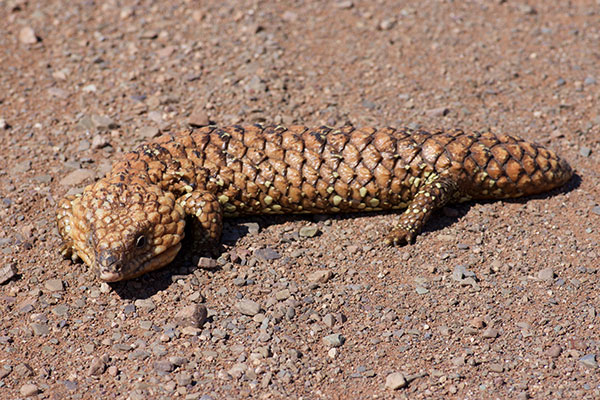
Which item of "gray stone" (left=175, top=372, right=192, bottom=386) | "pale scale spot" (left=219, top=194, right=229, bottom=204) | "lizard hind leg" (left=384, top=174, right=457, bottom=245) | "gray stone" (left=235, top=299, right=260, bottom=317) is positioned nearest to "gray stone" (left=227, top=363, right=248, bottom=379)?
"gray stone" (left=175, top=372, right=192, bottom=386)

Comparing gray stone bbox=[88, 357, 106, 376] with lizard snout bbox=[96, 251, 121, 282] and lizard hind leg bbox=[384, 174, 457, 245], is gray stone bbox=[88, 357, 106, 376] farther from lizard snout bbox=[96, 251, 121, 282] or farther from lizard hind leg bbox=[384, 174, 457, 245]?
lizard hind leg bbox=[384, 174, 457, 245]

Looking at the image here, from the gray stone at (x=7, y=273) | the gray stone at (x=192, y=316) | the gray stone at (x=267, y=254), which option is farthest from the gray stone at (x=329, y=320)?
the gray stone at (x=7, y=273)

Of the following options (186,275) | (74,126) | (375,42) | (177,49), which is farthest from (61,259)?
(375,42)

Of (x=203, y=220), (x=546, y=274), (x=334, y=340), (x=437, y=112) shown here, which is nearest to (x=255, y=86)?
(x=437, y=112)

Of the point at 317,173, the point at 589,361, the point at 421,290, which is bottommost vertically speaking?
the point at 589,361

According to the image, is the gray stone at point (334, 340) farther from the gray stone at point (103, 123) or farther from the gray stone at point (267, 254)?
the gray stone at point (103, 123)

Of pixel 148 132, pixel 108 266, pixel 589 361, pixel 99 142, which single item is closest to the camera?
pixel 589 361

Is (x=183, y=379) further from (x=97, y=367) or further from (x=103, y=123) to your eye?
(x=103, y=123)

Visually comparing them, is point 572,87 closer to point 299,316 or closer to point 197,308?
point 299,316
